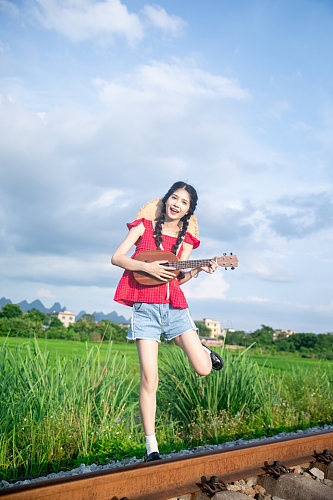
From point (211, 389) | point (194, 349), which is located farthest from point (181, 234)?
point (211, 389)

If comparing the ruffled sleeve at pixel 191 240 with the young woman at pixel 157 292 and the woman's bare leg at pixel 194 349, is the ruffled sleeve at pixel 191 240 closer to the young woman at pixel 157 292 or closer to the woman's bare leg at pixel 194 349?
the young woman at pixel 157 292

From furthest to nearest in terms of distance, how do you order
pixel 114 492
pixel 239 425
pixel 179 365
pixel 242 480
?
pixel 179 365, pixel 239 425, pixel 242 480, pixel 114 492

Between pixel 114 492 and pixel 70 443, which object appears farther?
pixel 70 443

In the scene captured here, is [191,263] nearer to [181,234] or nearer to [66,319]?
[181,234]

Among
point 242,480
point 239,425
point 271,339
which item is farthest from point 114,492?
point 271,339

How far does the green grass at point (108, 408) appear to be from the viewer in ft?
13.4

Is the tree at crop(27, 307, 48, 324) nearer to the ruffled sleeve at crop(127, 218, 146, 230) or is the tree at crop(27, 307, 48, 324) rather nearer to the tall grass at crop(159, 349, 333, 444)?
the tall grass at crop(159, 349, 333, 444)

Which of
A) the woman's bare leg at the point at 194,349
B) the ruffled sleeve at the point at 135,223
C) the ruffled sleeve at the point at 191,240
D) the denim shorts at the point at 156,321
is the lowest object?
the woman's bare leg at the point at 194,349

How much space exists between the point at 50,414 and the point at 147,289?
1619mm

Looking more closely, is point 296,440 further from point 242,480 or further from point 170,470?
point 170,470

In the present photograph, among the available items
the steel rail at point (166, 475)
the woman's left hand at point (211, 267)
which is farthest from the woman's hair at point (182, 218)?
the steel rail at point (166, 475)

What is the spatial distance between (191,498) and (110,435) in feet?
5.32

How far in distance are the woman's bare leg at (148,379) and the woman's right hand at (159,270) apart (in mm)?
546

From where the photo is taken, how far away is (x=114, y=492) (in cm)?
278
